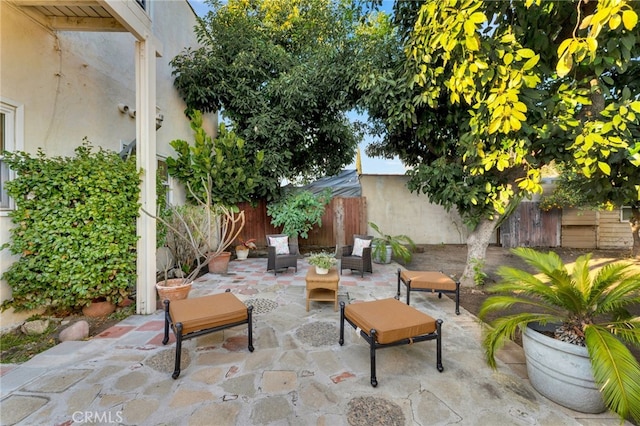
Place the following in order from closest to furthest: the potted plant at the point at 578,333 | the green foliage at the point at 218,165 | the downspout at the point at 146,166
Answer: the potted plant at the point at 578,333 < the downspout at the point at 146,166 < the green foliage at the point at 218,165

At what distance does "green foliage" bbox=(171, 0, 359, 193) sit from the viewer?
6.75 m

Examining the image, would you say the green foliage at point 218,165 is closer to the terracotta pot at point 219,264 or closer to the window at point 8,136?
the terracotta pot at point 219,264

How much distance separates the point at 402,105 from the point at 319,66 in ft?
11.0

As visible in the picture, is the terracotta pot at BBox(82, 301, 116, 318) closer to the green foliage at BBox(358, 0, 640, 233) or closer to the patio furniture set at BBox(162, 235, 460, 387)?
the patio furniture set at BBox(162, 235, 460, 387)

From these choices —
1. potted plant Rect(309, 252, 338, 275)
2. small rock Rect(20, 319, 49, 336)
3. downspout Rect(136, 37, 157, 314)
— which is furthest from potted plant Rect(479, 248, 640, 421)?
small rock Rect(20, 319, 49, 336)

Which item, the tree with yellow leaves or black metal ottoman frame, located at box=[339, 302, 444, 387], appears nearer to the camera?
black metal ottoman frame, located at box=[339, 302, 444, 387]

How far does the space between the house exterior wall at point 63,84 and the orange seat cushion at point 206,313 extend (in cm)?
231

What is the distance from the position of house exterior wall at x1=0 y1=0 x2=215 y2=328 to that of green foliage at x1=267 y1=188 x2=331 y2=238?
3.88 meters

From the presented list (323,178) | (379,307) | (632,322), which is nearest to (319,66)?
(323,178)

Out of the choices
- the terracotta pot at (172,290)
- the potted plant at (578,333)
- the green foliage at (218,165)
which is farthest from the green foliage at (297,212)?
the potted plant at (578,333)

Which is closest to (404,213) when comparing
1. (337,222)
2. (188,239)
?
(337,222)

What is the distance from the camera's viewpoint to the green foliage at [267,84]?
6750mm

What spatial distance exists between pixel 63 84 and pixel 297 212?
5.16 meters

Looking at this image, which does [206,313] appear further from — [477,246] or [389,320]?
[477,246]
